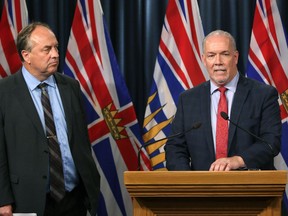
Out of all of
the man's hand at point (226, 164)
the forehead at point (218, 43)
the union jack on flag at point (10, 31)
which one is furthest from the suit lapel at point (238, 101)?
the union jack on flag at point (10, 31)

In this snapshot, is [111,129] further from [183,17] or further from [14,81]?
[14,81]

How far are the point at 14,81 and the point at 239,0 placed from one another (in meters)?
2.29

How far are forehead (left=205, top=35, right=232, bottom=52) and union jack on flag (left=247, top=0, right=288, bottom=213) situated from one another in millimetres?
1205

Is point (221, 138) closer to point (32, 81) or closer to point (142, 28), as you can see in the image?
point (32, 81)

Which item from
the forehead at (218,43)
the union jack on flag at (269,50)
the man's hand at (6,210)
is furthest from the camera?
the union jack on flag at (269,50)

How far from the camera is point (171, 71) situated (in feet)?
16.2

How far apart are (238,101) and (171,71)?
1.35 metres

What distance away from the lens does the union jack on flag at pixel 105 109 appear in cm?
491

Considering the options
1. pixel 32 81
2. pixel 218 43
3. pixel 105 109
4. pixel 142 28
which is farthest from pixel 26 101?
pixel 142 28

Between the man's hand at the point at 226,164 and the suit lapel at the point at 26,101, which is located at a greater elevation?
the suit lapel at the point at 26,101

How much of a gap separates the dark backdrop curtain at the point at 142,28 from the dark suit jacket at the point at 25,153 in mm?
1678

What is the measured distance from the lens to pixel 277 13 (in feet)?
16.0

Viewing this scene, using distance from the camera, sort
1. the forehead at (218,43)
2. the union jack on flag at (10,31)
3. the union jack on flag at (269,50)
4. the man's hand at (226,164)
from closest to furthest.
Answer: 1. the man's hand at (226,164)
2. the forehead at (218,43)
3. the union jack on flag at (269,50)
4. the union jack on flag at (10,31)

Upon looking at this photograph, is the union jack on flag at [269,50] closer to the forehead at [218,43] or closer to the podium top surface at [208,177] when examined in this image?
the forehead at [218,43]
